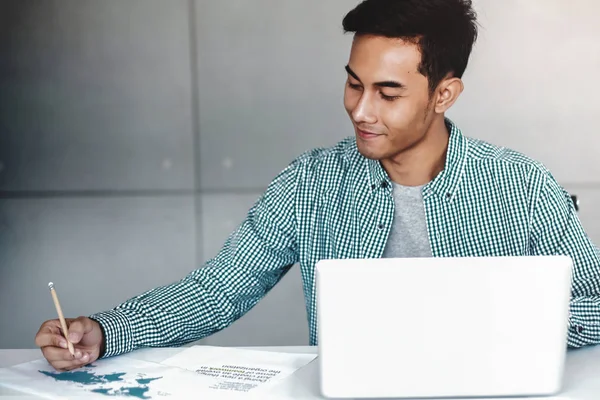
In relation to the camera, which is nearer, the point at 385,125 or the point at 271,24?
the point at 385,125

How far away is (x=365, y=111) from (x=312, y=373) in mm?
721

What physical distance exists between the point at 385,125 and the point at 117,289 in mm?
2101

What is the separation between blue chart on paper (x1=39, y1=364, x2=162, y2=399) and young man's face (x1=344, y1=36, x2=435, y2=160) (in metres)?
0.82

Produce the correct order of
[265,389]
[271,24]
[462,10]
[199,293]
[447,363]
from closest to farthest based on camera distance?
[447,363]
[265,389]
[199,293]
[462,10]
[271,24]

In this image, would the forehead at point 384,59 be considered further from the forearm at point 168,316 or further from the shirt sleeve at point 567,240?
the forearm at point 168,316

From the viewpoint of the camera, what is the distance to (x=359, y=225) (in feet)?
6.75

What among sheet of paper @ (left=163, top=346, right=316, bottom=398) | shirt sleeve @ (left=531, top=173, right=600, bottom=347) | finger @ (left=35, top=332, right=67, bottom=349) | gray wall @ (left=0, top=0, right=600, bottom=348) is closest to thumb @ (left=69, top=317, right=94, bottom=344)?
finger @ (left=35, top=332, right=67, bottom=349)

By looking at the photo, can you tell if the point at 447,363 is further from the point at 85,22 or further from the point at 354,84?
the point at 85,22

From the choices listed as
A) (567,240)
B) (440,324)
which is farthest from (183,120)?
(440,324)

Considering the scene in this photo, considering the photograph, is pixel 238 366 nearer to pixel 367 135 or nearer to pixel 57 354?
pixel 57 354

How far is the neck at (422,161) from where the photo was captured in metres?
2.05

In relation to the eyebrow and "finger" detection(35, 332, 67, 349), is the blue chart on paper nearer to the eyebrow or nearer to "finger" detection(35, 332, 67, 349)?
"finger" detection(35, 332, 67, 349)

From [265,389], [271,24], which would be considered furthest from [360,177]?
[271,24]

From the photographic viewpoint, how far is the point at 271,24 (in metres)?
3.45
